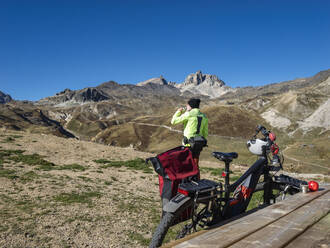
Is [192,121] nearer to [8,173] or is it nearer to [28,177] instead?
[28,177]

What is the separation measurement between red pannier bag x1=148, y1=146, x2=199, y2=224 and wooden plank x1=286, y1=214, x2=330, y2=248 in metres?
1.78

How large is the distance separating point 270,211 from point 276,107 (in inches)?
5491

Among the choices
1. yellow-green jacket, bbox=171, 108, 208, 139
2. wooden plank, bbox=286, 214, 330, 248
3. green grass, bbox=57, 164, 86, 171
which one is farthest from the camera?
green grass, bbox=57, 164, 86, 171

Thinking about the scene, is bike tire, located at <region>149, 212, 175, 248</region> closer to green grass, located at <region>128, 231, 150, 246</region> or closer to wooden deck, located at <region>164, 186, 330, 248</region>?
wooden deck, located at <region>164, 186, 330, 248</region>

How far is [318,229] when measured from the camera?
10.3 ft

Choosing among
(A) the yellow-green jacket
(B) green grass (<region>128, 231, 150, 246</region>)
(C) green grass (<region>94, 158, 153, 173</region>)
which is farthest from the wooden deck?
(C) green grass (<region>94, 158, 153, 173</region>)

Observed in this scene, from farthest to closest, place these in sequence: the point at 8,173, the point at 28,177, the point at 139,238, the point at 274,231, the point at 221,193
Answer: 1. the point at 8,173
2. the point at 28,177
3. the point at 139,238
4. the point at 221,193
5. the point at 274,231

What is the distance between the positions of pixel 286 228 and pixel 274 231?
0.73 feet

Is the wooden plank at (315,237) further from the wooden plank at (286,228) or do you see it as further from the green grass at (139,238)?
the green grass at (139,238)

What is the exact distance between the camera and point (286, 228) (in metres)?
3.19

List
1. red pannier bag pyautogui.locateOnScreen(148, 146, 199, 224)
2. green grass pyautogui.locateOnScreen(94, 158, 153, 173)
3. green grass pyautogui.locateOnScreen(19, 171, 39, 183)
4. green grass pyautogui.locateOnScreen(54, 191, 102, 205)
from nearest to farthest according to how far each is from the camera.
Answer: red pannier bag pyautogui.locateOnScreen(148, 146, 199, 224) < green grass pyautogui.locateOnScreen(54, 191, 102, 205) < green grass pyautogui.locateOnScreen(19, 171, 39, 183) < green grass pyautogui.locateOnScreen(94, 158, 153, 173)

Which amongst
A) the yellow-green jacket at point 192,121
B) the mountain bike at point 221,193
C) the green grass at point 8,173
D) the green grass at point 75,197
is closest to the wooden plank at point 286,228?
the mountain bike at point 221,193

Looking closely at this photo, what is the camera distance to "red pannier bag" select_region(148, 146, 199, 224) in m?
4.14

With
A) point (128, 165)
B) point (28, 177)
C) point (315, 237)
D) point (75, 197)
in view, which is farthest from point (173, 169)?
point (128, 165)
